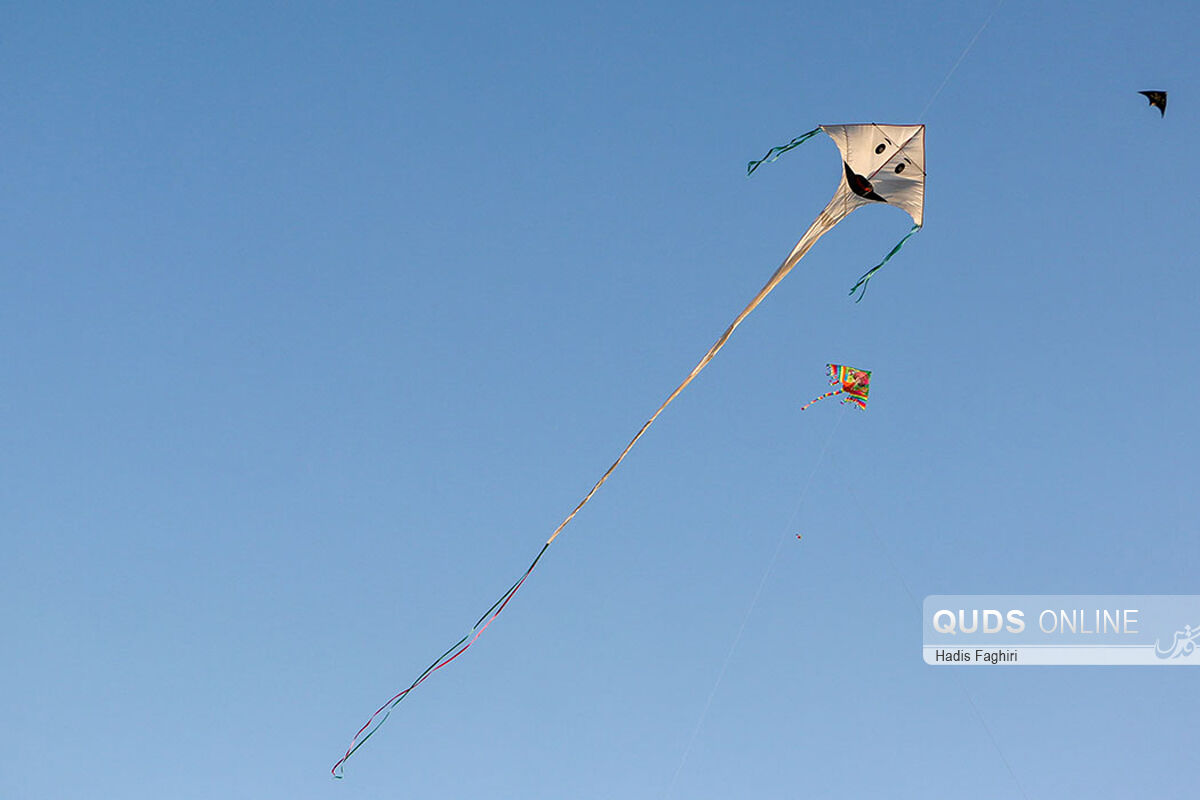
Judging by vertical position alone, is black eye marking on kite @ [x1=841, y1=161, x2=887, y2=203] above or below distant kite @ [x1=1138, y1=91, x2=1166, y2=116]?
below

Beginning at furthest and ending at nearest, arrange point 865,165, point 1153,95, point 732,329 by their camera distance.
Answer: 1. point 1153,95
2. point 865,165
3. point 732,329

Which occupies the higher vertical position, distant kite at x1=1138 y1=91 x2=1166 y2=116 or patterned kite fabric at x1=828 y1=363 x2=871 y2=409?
distant kite at x1=1138 y1=91 x2=1166 y2=116

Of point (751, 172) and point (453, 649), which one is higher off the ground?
point (751, 172)

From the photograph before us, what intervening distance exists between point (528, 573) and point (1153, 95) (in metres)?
12.9

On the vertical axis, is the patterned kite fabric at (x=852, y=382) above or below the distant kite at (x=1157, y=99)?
below

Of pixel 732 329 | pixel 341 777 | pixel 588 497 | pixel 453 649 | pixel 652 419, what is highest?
pixel 732 329

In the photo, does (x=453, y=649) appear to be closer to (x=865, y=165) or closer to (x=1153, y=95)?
(x=865, y=165)

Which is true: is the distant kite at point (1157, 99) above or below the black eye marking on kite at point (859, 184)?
above

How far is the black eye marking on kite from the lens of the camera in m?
20.1

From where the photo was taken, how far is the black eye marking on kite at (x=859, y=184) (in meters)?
20.1

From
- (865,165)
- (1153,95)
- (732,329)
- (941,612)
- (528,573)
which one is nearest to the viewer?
(528,573)

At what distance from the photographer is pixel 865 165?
787 inches

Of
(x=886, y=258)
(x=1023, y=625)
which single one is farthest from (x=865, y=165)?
(x=1023, y=625)

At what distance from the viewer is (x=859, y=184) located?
66.0ft
